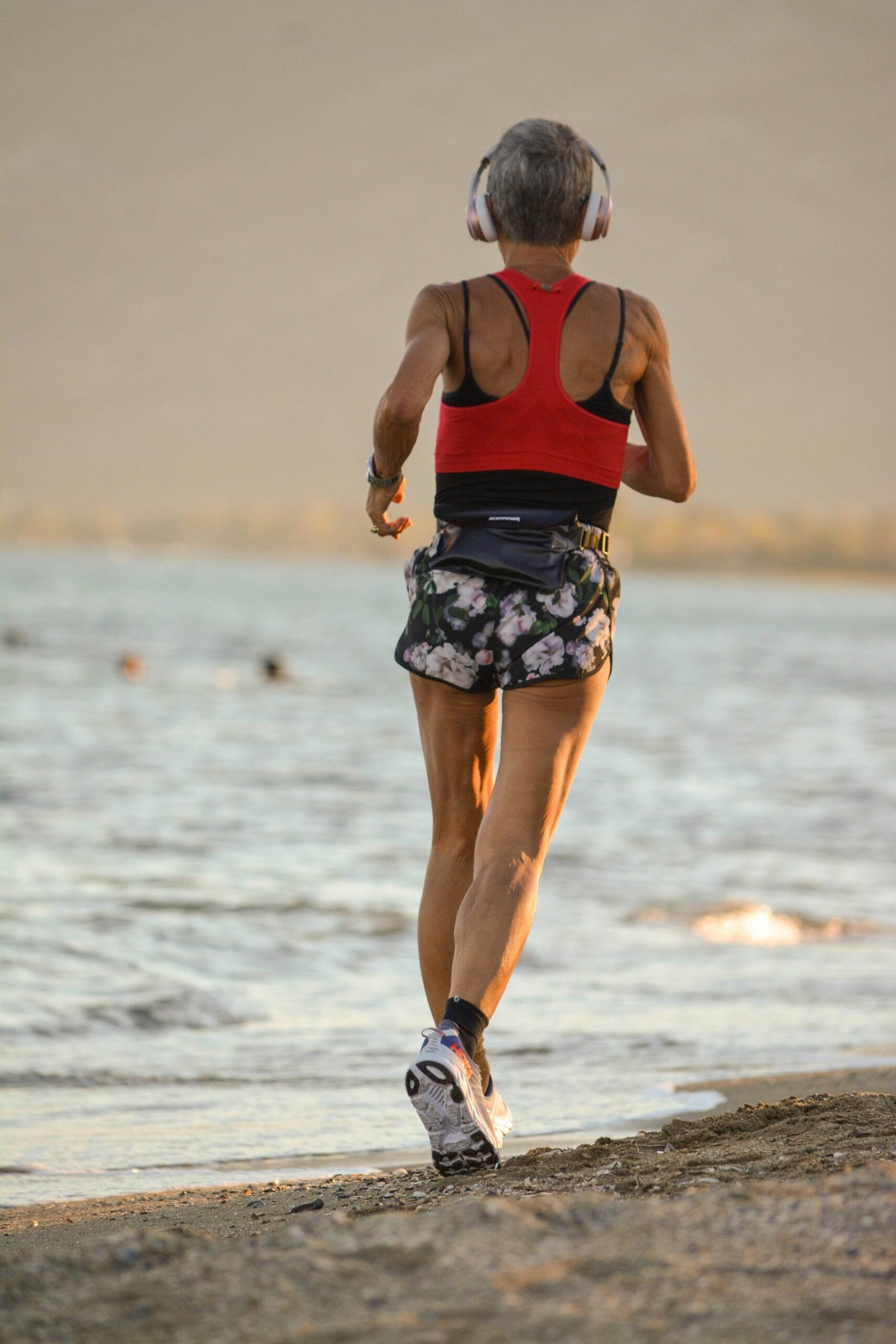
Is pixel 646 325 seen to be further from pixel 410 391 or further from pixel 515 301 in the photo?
pixel 410 391

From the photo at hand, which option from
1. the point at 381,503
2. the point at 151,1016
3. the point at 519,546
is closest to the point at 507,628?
the point at 519,546

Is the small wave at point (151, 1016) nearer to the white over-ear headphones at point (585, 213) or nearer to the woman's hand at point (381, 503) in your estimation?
the woman's hand at point (381, 503)

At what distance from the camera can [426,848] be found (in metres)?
9.95

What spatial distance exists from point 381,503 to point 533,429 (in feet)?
1.19

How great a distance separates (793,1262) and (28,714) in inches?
746

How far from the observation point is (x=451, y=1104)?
283 cm

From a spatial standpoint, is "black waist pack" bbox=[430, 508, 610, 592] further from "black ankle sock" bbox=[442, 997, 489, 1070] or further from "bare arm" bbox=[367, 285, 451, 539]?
"black ankle sock" bbox=[442, 997, 489, 1070]

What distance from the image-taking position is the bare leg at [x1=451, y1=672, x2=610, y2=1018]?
9.92 feet

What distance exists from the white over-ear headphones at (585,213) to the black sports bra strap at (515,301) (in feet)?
0.61

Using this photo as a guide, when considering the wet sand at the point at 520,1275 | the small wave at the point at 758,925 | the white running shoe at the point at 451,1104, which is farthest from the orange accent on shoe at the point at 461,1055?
the small wave at the point at 758,925

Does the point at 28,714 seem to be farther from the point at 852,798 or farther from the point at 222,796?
the point at 852,798

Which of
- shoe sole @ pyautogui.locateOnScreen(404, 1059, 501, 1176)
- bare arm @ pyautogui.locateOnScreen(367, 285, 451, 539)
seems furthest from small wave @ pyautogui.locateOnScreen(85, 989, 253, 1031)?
bare arm @ pyautogui.locateOnScreen(367, 285, 451, 539)

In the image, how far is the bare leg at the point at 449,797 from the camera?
318 cm

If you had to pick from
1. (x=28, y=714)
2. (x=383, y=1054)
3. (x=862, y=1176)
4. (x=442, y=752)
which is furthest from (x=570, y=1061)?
(x=28, y=714)
